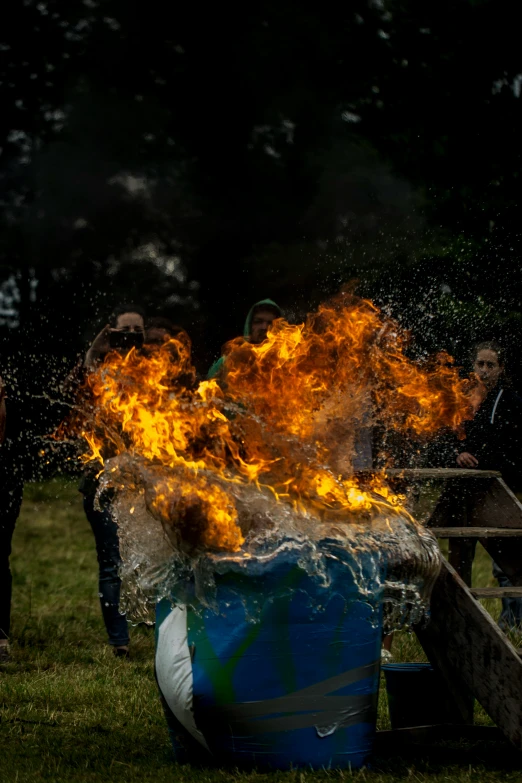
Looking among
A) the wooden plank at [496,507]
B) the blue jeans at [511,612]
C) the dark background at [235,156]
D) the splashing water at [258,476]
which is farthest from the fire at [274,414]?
the dark background at [235,156]

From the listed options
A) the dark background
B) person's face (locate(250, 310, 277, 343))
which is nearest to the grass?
person's face (locate(250, 310, 277, 343))

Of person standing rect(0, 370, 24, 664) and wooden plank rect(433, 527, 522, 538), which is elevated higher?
wooden plank rect(433, 527, 522, 538)

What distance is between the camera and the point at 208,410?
3.72 metres

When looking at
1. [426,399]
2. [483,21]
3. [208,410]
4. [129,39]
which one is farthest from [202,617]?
[129,39]

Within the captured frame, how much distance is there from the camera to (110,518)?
18.5 feet

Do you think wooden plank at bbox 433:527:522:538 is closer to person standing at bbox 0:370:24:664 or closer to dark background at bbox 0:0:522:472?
person standing at bbox 0:370:24:664

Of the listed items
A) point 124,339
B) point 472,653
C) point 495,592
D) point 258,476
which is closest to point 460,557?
point 495,592

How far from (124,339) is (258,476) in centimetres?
215

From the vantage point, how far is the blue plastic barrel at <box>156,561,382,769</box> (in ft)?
11.0

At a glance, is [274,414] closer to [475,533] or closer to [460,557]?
[475,533]

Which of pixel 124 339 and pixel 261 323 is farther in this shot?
pixel 124 339

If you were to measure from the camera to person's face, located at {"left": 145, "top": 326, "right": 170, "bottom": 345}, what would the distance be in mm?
58

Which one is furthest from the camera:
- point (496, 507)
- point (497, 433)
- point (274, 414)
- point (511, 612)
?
point (511, 612)

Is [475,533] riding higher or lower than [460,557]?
higher
